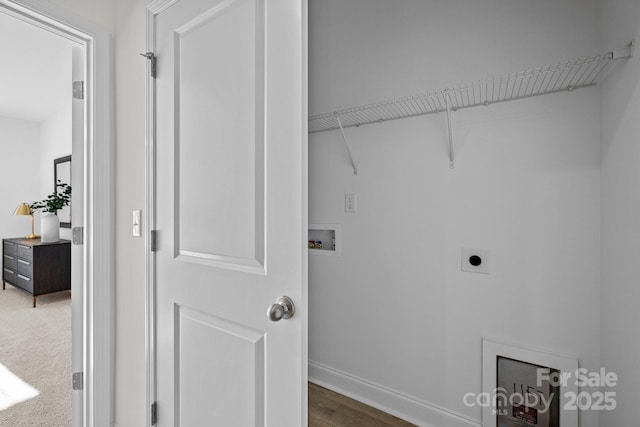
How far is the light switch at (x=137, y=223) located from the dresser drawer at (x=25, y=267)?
11.7 ft

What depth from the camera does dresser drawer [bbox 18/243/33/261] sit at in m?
3.82

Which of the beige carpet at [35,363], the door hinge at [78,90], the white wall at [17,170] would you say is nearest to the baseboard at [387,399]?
the beige carpet at [35,363]

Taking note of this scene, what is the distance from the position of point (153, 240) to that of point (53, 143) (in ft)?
16.1

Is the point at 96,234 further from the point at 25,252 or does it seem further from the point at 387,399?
the point at 25,252

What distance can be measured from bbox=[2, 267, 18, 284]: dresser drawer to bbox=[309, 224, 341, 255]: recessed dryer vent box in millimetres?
4428

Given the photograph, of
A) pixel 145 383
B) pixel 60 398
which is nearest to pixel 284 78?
pixel 145 383

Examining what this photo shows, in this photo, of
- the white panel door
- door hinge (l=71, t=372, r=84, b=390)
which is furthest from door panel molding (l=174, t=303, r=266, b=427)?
door hinge (l=71, t=372, r=84, b=390)

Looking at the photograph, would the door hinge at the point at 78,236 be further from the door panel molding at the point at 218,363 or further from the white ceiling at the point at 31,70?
the white ceiling at the point at 31,70

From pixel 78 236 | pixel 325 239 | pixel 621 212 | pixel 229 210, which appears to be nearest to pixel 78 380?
pixel 78 236

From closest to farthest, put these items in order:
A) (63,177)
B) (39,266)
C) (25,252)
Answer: (39,266) → (25,252) → (63,177)

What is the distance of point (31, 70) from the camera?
3.33m

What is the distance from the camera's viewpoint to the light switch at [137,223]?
4.82 feet

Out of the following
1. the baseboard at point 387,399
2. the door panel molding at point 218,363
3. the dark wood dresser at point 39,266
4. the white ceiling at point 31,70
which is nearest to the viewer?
the door panel molding at point 218,363

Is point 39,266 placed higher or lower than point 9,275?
higher
